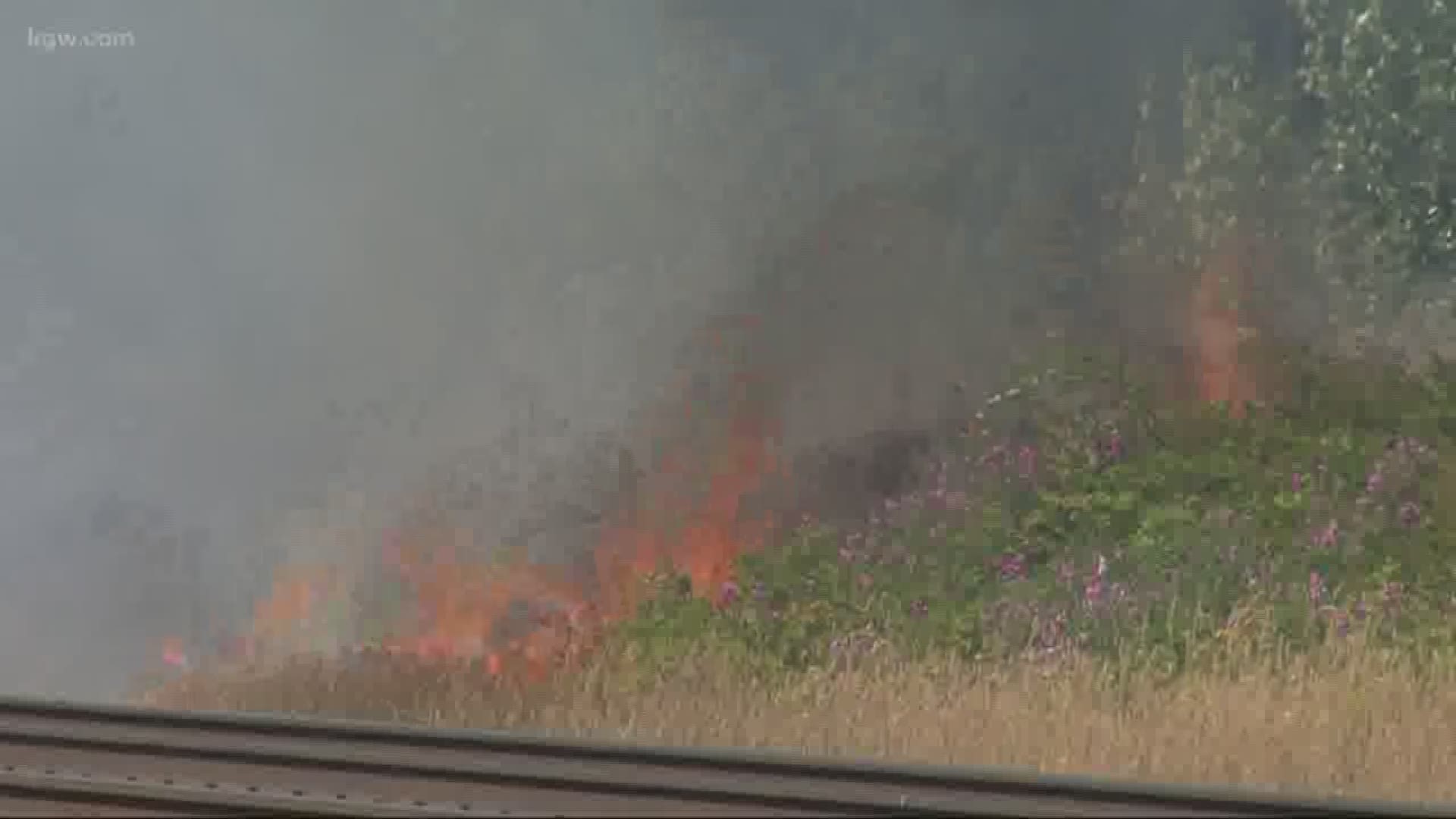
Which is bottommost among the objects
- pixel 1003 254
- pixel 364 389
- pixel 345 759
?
pixel 345 759

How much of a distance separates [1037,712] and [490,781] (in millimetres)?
1009

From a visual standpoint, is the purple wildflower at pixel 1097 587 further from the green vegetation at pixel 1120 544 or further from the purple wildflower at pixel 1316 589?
the purple wildflower at pixel 1316 589

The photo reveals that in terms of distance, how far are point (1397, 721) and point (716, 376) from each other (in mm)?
1417

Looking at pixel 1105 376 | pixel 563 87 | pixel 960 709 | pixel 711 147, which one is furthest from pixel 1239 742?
pixel 563 87

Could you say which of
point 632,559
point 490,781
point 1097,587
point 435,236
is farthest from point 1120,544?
point 435,236

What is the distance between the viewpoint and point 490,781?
7.70 feet

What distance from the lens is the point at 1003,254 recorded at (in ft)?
9.34

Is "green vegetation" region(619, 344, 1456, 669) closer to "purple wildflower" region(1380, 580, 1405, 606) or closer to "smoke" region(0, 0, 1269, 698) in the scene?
"purple wildflower" region(1380, 580, 1405, 606)

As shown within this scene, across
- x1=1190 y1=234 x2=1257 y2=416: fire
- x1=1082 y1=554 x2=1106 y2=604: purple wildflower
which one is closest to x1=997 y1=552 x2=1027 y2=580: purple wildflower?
x1=1082 y1=554 x2=1106 y2=604: purple wildflower

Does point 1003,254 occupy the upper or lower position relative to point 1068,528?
upper

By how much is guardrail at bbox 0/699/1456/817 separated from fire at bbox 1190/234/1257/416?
818 mm

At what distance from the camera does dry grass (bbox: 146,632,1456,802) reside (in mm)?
2480

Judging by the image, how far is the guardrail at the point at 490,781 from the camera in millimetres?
2240

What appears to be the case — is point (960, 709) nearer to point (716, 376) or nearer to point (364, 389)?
point (716, 376)
